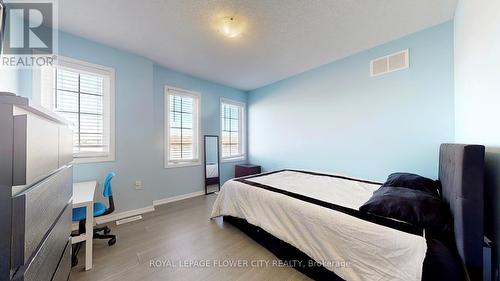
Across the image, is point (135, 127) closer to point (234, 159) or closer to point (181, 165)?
point (181, 165)

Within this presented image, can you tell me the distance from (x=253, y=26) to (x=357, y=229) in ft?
8.12

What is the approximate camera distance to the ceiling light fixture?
86.0 inches

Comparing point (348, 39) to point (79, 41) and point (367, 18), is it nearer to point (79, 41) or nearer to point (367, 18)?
point (367, 18)

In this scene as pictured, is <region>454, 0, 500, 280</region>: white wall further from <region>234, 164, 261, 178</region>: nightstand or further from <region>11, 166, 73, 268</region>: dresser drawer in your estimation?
<region>234, 164, 261, 178</region>: nightstand

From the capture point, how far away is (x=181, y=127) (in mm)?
3998

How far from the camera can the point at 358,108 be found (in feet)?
9.95

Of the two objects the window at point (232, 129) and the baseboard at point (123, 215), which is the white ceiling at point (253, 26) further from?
the baseboard at point (123, 215)

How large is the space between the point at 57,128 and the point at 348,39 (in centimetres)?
330

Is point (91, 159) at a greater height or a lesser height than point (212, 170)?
greater

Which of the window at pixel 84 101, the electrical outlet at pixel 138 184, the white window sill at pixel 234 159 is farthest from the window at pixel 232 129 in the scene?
the window at pixel 84 101

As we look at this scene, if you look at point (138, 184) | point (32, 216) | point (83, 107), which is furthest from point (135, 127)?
point (32, 216)

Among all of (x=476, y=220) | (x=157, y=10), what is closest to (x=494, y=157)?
(x=476, y=220)

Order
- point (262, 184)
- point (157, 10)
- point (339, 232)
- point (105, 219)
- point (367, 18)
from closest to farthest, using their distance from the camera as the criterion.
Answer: point (339, 232) < point (157, 10) < point (367, 18) < point (262, 184) < point (105, 219)

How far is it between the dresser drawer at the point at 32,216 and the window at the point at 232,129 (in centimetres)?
384
